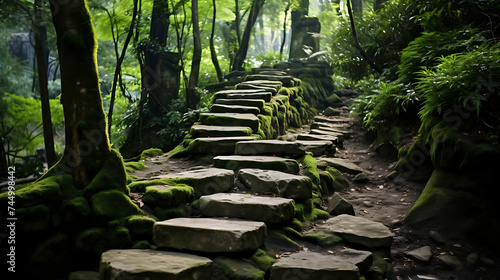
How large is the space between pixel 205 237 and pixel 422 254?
7.10 ft

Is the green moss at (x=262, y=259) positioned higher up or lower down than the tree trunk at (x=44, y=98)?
lower down

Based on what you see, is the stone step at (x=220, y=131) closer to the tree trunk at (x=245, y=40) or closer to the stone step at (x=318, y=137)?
the stone step at (x=318, y=137)

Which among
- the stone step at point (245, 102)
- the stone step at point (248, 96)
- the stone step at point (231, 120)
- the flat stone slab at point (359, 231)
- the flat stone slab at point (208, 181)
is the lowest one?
the flat stone slab at point (359, 231)

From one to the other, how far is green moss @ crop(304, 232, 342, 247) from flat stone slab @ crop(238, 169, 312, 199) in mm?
535

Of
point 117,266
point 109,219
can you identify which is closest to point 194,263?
point 117,266

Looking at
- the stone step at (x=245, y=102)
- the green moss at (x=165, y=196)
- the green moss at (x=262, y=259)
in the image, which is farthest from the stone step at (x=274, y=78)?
the green moss at (x=262, y=259)

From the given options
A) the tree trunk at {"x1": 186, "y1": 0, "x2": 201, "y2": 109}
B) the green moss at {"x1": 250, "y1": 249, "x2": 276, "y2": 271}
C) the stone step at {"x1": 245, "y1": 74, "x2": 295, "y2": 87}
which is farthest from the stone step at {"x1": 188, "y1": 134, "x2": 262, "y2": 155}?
the stone step at {"x1": 245, "y1": 74, "x2": 295, "y2": 87}

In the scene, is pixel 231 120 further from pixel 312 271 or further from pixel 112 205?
pixel 312 271

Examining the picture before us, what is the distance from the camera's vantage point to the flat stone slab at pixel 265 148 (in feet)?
15.8

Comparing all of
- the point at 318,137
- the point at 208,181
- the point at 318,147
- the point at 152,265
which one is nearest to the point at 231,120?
the point at 318,147

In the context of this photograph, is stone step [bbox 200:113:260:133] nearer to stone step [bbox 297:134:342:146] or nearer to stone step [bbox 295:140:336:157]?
stone step [bbox 295:140:336:157]

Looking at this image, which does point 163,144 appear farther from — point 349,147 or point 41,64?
point 349,147

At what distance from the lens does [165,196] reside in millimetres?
3316

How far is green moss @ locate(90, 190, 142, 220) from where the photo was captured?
9.59ft
